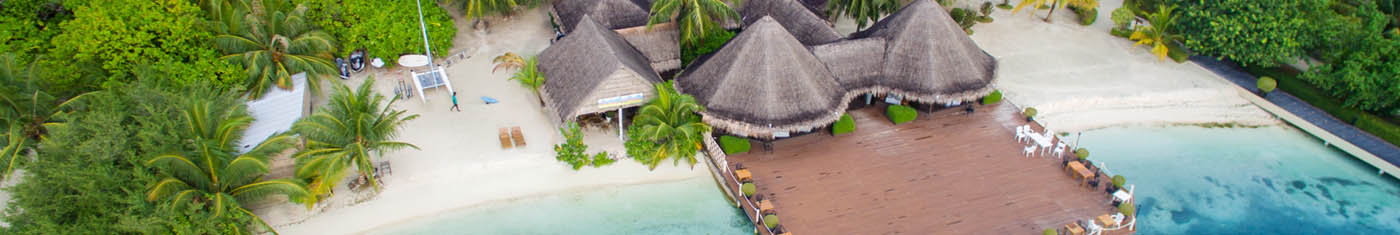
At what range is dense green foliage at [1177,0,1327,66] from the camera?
24.6 m

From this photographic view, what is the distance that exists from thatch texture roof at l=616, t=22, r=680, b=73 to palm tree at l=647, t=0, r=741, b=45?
0.51 m

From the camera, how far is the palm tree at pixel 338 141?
18672mm

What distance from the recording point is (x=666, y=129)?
20.3 m

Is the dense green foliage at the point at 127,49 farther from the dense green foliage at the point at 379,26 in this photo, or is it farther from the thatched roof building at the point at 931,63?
the thatched roof building at the point at 931,63

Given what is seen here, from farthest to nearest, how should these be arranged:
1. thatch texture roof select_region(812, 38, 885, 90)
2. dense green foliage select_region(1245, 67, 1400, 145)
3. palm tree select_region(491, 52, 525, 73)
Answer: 1. palm tree select_region(491, 52, 525, 73)
2. dense green foliage select_region(1245, 67, 1400, 145)
3. thatch texture roof select_region(812, 38, 885, 90)

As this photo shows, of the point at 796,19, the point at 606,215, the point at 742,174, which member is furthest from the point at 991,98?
the point at 606,215

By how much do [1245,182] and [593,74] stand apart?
17.2 m

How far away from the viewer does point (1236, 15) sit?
25.3 m

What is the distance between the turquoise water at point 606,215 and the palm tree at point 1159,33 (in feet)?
53.4

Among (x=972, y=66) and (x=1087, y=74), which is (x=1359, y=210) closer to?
(x=1087, y=74)

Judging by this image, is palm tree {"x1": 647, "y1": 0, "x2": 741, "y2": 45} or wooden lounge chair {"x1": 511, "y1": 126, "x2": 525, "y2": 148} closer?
wooden lounge chair {"x1": 511, "y1": 126, "x2": 525, "y2": 148}

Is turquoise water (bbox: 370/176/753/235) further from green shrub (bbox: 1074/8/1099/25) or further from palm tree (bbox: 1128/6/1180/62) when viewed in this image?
green shrub (bbox: 1074/8/1099/25)

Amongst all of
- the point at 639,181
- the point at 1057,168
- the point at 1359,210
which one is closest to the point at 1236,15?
the point at 1359,210

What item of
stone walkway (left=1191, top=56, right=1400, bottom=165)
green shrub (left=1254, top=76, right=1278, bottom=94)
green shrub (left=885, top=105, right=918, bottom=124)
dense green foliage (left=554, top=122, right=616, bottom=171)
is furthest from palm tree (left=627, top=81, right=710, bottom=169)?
stone walkway (left=1191, top=56, right=1400, bottom=165)
